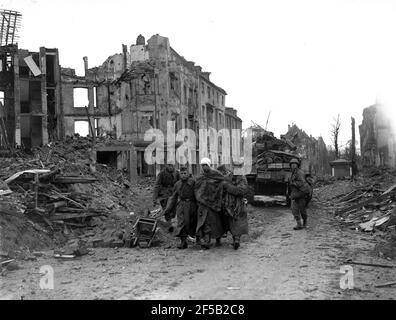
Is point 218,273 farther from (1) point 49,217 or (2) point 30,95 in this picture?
(2) point 30,95

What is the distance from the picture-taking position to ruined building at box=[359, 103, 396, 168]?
44562mm

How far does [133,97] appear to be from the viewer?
42344 mm

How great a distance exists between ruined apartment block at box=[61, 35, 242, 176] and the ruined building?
18290mm

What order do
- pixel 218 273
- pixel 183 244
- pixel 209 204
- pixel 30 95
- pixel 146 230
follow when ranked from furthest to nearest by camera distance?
pixel 30 95
pixel 146 230
pixel 183 244
pixel 209 204
pixel 218 273

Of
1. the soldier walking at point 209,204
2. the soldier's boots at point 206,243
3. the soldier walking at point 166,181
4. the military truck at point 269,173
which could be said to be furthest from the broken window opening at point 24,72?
the soldier's boots at point 206,243

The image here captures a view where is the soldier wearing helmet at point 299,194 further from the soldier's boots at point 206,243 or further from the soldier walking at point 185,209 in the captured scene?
the soldier's boots at point 206,243

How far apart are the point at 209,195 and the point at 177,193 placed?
0.86m

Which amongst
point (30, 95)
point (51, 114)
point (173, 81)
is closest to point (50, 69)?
point (30, 95)

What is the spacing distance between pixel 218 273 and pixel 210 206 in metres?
2.65

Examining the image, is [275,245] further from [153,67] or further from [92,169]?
[153,67]

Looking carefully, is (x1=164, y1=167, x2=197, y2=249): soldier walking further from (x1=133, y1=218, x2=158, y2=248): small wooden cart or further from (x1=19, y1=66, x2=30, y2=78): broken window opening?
(x1=19, y1=66, x2=30, y2=78): broken window opening

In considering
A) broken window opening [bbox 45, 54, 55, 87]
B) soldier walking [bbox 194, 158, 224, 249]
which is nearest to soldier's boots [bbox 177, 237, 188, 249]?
soldier walking [bbox 194, 158, 224, 249]
